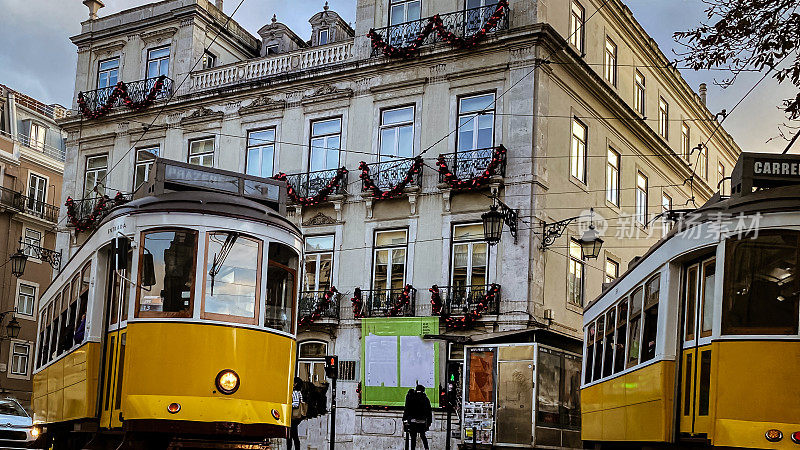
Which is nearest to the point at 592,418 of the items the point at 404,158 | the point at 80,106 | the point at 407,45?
the point at 404,158

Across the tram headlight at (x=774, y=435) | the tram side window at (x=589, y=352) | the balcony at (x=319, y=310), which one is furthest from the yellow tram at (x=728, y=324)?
the balcony at (x=319, y=310)

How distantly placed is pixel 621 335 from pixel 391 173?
14.7 metres

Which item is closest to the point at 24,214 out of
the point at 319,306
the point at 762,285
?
the point at 319,306

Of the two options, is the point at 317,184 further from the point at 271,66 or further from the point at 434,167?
the point at 271,66

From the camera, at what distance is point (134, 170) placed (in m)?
34.1

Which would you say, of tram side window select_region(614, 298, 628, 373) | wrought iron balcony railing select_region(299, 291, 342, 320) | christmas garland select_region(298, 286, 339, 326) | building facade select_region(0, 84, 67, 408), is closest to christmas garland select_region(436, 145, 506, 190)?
christmas garland select_region(298, 286, 339, 326)

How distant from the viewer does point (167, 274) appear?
1170 centimetres

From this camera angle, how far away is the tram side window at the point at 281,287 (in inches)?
478

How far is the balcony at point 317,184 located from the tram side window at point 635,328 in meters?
16.2

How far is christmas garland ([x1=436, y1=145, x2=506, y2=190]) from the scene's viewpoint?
85.2 ft

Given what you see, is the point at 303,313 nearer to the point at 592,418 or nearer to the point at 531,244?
the point at 531,244

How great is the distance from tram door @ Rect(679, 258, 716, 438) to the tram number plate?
494 centimetres

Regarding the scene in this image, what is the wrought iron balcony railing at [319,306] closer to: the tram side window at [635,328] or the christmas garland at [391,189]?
the christmas garland at [391,189]

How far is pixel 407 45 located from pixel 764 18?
724 inches
